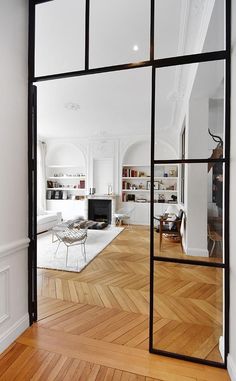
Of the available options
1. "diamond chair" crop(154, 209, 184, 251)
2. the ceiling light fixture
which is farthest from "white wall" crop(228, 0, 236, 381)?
the ceiling light fixture

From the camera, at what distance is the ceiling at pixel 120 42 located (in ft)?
7.15

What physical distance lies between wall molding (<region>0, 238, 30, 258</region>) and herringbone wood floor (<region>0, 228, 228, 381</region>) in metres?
0.78

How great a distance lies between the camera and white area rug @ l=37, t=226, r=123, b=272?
378 centimetres

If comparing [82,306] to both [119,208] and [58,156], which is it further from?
[58,156]

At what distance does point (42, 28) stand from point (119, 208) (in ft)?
19.3

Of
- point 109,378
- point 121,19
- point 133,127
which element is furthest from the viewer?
point 133,127

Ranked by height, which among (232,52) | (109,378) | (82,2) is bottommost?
(109,378)

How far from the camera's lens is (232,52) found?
1.60 meters

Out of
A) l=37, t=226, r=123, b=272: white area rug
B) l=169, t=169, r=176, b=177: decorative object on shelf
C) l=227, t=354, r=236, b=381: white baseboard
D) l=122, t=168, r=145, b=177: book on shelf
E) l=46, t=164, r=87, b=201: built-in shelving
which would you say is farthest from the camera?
l=46, t=164, r=87, b=201: built-in shelving

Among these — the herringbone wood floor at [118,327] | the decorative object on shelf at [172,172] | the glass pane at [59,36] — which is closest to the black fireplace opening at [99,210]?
the decorative object on shelf at [172,172]

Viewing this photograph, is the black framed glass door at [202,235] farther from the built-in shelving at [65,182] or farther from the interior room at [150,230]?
the built-in shelving at [65,182]

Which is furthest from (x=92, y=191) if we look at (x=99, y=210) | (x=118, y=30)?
(x=118, y=30)

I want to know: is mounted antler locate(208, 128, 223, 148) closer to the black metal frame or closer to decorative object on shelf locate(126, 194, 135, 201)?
the black metal frame

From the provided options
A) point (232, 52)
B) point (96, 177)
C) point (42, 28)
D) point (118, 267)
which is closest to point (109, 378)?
point (118, 267)
